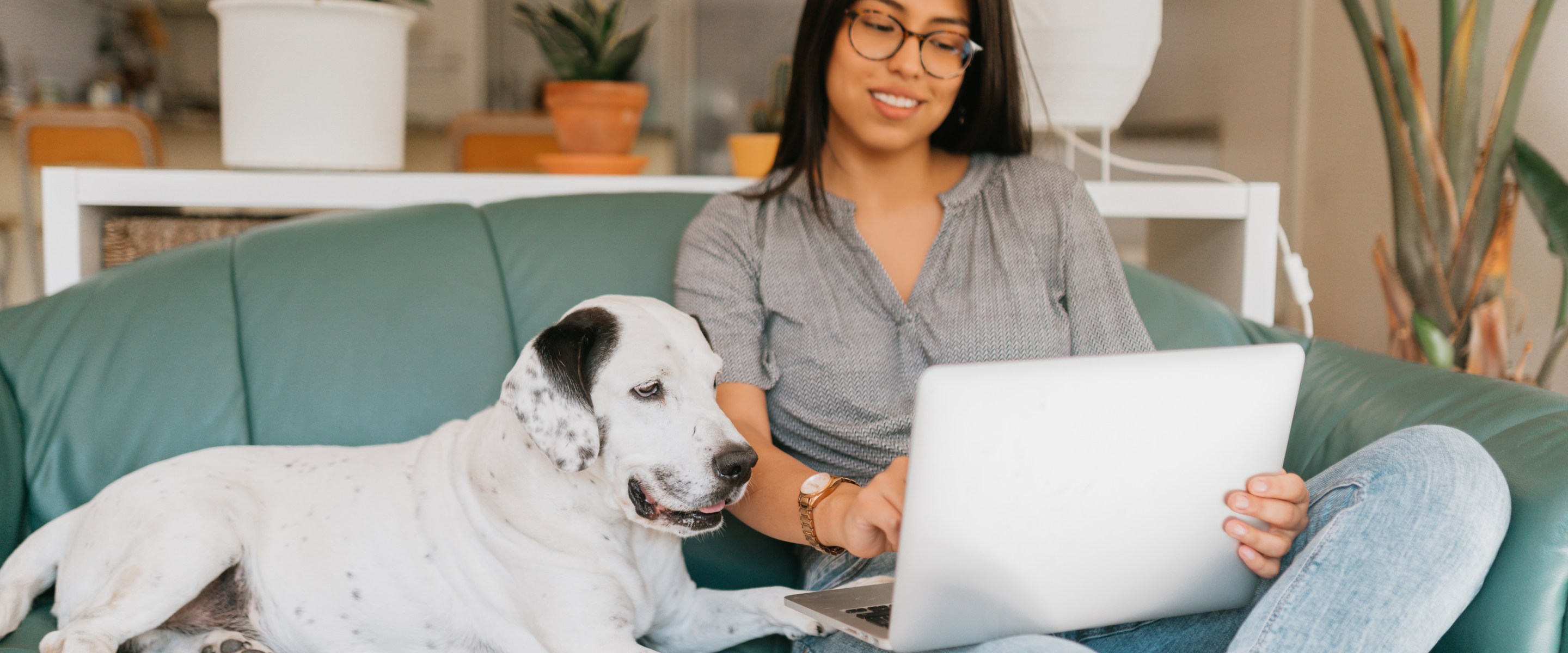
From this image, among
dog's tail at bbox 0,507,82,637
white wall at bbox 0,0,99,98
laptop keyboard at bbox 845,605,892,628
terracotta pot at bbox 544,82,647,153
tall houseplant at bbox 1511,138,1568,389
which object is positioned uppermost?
white wall at bbox 0,0,99,98

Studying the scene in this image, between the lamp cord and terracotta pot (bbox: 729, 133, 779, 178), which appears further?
terracotta pot (bbox: 729, 133, 779, 178)

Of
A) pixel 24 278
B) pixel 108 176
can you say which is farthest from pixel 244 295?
pixel 24 278

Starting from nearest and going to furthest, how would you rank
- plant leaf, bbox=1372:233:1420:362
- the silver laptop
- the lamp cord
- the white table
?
the silver laptop < the white table < the lamp cord < plant leaf, bbox=1372:233:1420:362

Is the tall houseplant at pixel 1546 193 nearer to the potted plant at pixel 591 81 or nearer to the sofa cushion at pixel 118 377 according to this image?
the potted plant at pixel 591 81

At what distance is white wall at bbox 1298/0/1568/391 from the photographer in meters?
2.88

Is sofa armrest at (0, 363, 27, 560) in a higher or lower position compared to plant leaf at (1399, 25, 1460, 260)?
lower

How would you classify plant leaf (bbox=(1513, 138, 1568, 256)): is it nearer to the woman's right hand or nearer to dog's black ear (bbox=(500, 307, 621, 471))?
the woman's right hand

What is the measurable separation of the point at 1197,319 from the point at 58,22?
6.25 metres

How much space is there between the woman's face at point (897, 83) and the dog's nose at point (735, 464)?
572 millimetres

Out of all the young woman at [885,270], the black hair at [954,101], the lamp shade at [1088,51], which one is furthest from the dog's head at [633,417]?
the lamp shade at [1088,51]

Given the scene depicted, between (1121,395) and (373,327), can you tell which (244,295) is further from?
(1121,395)

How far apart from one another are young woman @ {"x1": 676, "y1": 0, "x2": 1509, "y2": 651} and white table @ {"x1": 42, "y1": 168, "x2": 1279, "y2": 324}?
39 centimetres

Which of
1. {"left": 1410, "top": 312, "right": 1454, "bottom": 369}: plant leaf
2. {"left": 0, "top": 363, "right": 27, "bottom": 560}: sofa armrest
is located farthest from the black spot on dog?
{"left": 1410, "top": 312, "right": 1454, "bottom": 369}: plant leaf

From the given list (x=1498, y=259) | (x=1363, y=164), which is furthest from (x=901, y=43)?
(x=1363, y=164)
